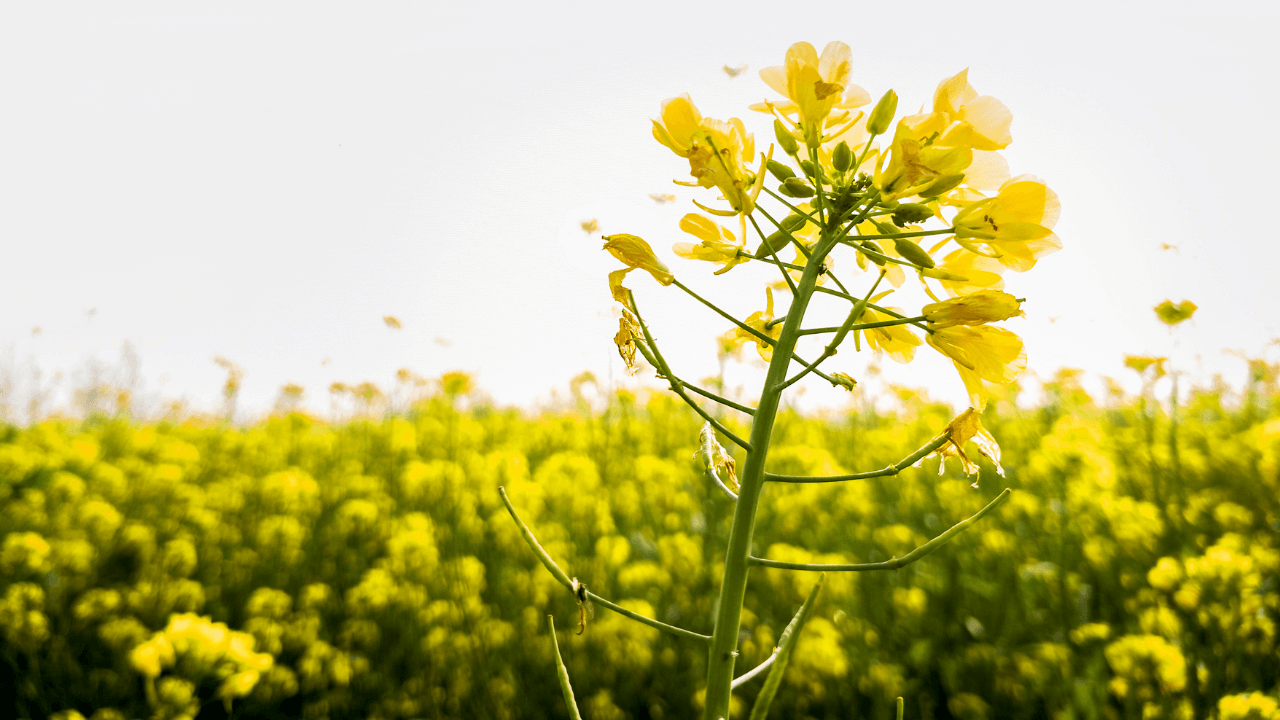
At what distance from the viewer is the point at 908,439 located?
449 cm

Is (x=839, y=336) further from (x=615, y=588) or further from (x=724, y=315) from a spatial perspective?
(x=615, y=588)

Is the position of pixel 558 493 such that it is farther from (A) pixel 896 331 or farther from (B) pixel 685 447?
(A) pixel 896 331

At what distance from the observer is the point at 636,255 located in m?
0.79

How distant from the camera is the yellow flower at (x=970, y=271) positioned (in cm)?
74

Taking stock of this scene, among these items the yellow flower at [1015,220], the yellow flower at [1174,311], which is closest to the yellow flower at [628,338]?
the yellow flower at [1015,220]

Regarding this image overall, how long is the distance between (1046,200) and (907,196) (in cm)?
14

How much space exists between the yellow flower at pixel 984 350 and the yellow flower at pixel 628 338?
31cm

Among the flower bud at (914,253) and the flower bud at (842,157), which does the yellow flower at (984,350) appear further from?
the flower bud at (842,157)

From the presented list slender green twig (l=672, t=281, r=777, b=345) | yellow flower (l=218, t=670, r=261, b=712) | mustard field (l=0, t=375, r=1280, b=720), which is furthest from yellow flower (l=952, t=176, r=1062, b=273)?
yellow flower (l=218, t=670, r=261, b=712)

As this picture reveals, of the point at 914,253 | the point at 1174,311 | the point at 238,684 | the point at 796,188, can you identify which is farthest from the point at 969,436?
the point at 1174,311

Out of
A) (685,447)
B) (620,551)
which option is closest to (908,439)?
(685,447)

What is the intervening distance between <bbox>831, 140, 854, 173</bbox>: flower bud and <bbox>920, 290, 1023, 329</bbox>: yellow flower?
6.5 inches

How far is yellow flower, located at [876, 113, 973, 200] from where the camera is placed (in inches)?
25.2

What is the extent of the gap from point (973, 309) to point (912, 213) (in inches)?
4.4
